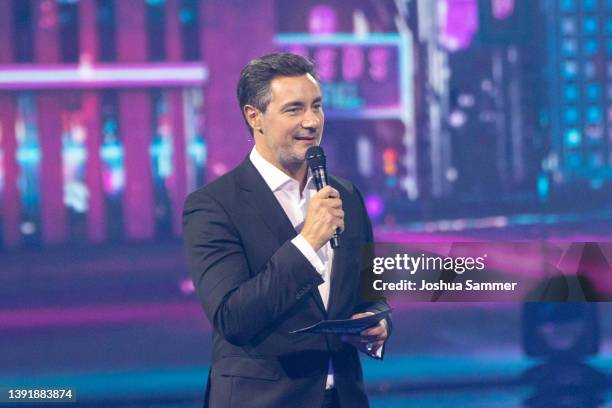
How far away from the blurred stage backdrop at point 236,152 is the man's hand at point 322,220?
2.44m

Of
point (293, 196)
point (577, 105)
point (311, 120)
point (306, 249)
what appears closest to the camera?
point (306, 249)

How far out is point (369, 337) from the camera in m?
1.61

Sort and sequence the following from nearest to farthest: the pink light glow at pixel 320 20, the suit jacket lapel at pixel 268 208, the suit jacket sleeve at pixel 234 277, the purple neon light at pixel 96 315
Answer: the suit jacket sleeve at pixel 234 277
the suit jacket lapel at pixel 268 208
the pink light glow at pixel 320 20
the purple neon light at pixel 96 315

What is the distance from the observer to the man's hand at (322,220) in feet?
4.74

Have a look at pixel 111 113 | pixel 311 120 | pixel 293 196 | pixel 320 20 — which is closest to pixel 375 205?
pixel 320 20

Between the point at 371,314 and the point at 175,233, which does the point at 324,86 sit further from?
the point at 371,314

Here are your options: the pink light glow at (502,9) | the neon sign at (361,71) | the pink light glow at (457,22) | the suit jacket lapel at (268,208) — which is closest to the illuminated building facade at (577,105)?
the pink light glow at (502,9)

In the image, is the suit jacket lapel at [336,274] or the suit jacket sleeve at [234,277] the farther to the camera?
the suit jacket lapel at [336,274]

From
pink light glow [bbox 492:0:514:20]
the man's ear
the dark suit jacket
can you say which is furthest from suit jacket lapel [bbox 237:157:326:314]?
pink light glow [bbox 492:0:514:20]

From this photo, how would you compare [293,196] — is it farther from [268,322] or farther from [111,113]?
[111,113]

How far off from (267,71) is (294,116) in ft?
0.36

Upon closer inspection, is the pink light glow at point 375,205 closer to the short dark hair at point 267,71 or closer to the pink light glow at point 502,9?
the pink light glow at point 502,9

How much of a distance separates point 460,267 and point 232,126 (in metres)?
1.30

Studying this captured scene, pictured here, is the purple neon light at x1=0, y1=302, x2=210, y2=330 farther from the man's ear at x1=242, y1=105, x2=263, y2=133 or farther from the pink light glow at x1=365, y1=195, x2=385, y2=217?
the man's ear at x1=242, y1=105, x2=263, y2=133
